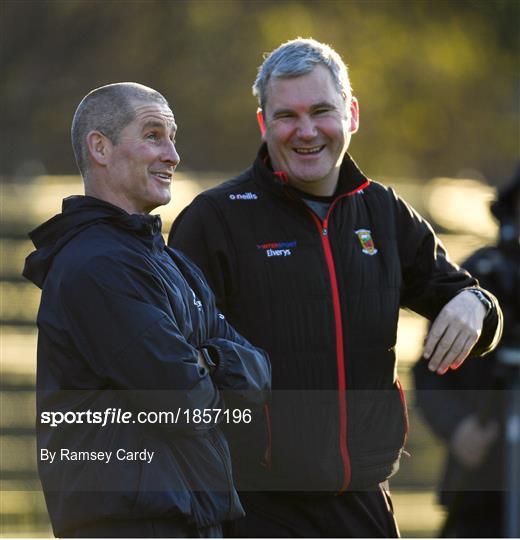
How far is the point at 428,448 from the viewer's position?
28.2 ft

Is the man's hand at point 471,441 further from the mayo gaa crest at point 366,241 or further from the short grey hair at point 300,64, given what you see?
the short grey hair at point 300,64

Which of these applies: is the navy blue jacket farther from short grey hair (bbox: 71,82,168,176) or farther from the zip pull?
the zip pull

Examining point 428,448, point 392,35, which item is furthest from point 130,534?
point 392,35

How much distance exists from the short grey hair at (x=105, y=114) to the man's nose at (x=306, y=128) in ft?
2.50

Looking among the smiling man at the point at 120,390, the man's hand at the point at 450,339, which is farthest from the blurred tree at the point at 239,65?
the smiling man at the point at 120,390

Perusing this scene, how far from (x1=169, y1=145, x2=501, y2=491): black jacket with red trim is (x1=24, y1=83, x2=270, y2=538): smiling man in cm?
68

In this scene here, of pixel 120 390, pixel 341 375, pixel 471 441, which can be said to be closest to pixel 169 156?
pixel 120 390

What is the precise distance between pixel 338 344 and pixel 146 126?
38.2 inches

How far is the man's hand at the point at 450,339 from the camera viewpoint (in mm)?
3742

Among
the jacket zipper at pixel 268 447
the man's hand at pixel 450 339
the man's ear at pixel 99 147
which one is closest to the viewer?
the man's ear at pixel 99 147

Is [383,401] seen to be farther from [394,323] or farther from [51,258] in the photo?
[51,258]

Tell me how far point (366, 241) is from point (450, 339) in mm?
472

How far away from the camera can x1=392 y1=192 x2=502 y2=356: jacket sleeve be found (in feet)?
13.7

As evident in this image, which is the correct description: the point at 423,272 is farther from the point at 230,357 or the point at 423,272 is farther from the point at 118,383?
the point at 118,383
